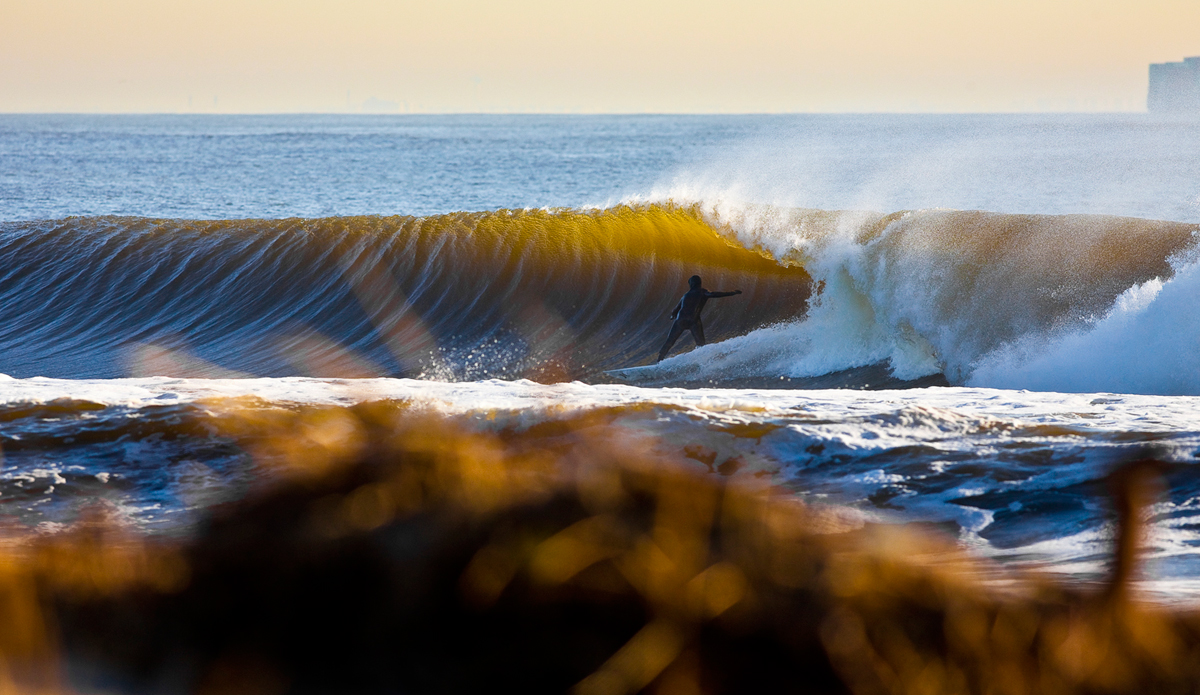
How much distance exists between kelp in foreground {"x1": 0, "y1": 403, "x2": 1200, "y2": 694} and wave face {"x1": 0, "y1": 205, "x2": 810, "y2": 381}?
26.8 ft

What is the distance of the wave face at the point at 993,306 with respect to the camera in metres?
8.01

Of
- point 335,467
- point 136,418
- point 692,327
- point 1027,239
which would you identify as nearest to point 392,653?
point 335,467

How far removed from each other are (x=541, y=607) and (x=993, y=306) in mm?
8883

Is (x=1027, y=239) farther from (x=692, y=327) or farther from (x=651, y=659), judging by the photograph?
(x=651, y=659)

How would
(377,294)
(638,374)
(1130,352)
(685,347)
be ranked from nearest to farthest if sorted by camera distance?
(1130,352) < (638,374) < (685,347) < (377,294)

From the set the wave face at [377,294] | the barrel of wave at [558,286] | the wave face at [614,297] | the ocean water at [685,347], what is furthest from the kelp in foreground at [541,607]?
the wave face at [377,294]

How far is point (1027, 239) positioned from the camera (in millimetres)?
10453

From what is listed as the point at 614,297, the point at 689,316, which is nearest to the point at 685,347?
the point at 689,316

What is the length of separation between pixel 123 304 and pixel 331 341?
367 centimetres

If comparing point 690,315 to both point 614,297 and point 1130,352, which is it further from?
point 1130,352
